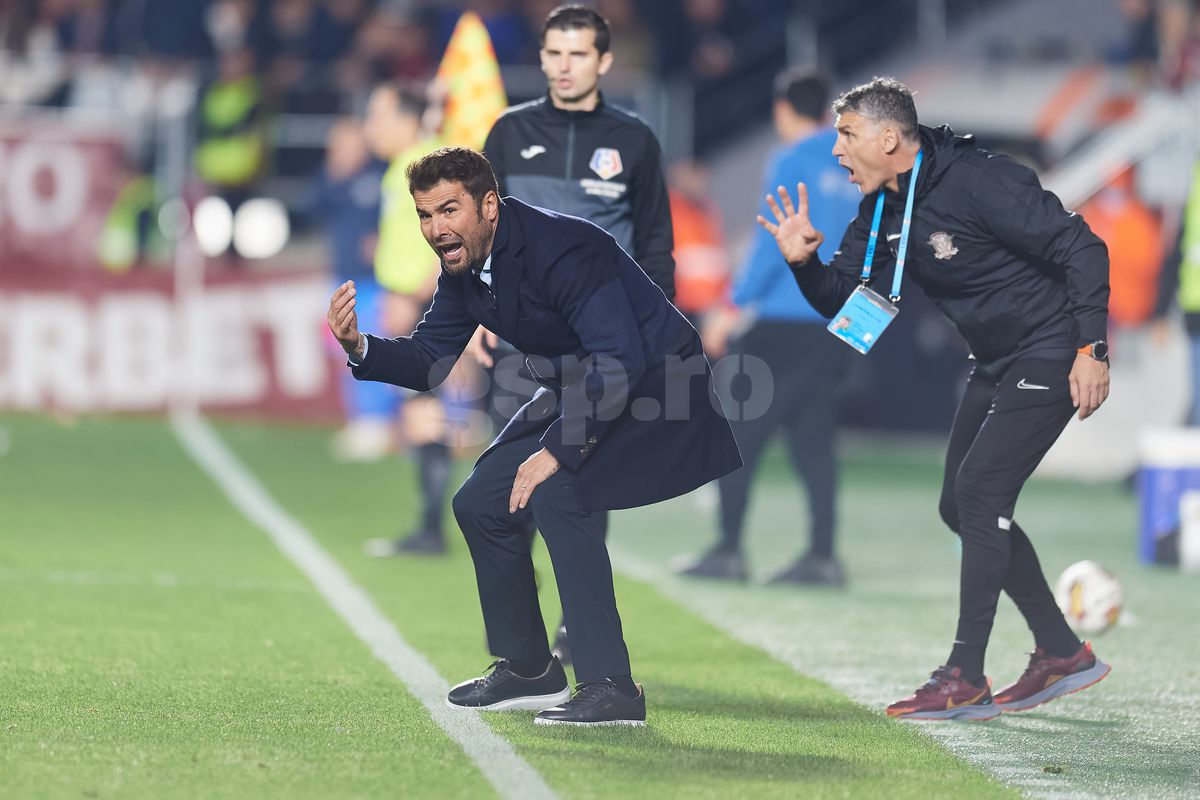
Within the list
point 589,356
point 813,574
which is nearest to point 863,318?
point 589,356

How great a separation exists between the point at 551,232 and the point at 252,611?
2.78 meters

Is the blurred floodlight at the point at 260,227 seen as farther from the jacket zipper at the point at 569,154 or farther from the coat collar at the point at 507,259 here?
the coat collar at the point at 507,259

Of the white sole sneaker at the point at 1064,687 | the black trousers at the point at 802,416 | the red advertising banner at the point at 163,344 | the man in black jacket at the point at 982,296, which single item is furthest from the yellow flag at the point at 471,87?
the red advertising banner at the point at 163,344

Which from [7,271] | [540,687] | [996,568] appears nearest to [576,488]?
[540,687]

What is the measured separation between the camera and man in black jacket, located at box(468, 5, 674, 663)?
669 cm

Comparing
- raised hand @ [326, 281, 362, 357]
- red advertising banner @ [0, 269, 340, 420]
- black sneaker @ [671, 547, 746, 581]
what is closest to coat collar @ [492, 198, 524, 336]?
raised hand @ [326, 281, 362, 357]

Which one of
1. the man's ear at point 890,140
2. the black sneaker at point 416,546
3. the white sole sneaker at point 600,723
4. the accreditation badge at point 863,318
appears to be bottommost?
the black sneaker at point 416,546

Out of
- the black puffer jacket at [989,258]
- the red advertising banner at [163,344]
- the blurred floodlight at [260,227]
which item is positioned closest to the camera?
the black puffer jacket at [989,258]

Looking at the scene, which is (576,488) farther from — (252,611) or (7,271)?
(7,271)

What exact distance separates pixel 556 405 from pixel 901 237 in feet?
3.79

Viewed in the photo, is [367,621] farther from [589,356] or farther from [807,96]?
[807,96]

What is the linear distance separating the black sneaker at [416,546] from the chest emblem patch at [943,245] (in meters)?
4.29

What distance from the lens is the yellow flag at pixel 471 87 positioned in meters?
8.88

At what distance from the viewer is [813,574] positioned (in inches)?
352
